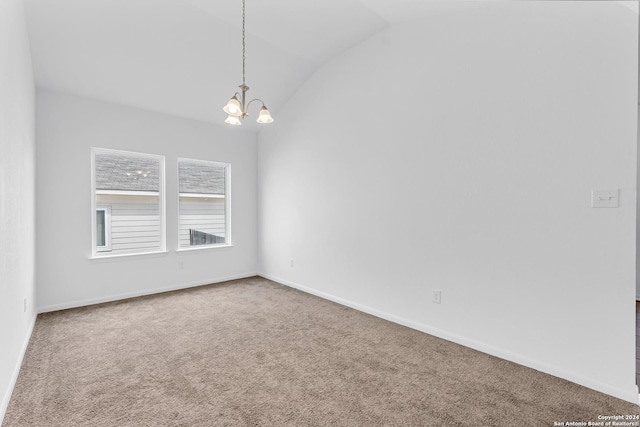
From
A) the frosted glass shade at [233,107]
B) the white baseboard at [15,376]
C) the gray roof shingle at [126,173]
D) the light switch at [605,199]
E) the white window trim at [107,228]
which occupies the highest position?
the frosted glass shade at [233,107]

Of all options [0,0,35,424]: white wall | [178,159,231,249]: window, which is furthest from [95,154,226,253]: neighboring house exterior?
[0,0,35,424]: white wall

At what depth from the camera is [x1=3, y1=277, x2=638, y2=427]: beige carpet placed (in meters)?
1.86

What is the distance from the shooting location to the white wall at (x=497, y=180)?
207 cm

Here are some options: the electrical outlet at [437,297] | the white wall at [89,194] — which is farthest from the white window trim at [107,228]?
the electrical outlet at [437,297]

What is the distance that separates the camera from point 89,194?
156 inches

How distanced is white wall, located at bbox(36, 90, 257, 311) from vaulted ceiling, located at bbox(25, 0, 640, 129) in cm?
30

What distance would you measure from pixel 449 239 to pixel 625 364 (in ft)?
4.62

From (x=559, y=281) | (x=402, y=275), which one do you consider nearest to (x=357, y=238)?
(x=402, y=275)

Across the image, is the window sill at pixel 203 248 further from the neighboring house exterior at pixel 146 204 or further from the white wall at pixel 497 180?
the white wall at pixel 497 180

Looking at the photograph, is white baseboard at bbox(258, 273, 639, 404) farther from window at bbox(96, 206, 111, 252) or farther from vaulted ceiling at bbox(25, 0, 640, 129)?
window at bbox(96, 206, 111, 252)

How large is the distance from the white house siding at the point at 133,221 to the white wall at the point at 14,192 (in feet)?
3.76

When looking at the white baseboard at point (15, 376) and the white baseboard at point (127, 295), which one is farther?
the white baseboard at point (127, 295)

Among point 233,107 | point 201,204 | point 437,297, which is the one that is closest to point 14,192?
point 233,107

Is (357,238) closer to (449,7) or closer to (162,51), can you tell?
(449,7)
